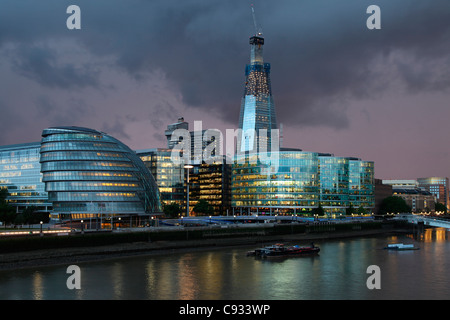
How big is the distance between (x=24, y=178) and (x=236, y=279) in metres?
100

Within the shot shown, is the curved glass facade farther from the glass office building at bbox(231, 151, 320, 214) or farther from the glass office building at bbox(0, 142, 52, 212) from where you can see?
the glass office building at bbox(231, 151, 320, 214)

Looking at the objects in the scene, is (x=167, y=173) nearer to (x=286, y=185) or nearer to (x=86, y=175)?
(x=286, y=185)

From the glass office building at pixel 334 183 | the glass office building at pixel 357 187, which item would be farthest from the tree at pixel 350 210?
the glass office building at pixel 357 187

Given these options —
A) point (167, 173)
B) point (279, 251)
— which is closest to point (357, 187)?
point (167, 173)

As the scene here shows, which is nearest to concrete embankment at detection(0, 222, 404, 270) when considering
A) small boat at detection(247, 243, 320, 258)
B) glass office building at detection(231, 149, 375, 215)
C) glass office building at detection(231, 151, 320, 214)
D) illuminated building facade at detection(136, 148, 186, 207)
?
small boat at detection(247, 243, 320, 258)

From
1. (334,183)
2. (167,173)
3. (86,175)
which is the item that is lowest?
(334,183)

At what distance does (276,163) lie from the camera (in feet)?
569

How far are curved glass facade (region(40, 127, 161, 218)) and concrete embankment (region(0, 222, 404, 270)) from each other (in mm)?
28998

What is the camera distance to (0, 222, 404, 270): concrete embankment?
2462 inches

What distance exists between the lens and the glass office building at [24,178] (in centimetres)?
13138

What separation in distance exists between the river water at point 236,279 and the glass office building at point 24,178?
7119cm

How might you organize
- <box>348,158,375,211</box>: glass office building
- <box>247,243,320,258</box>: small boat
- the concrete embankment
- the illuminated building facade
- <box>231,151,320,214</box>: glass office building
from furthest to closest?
1. <box>348,158,375,211</box>: glass office building
2. the illuminated building facade
3. <box>231,151,320,214</box>: glass office building
4. <box>247,243,320,258</box>: small boat
5. the concrete embankment

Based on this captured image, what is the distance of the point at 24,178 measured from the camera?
134 m

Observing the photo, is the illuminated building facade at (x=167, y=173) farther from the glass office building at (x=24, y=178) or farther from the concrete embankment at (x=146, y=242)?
the concrete embankment at (x=146, y=242)
